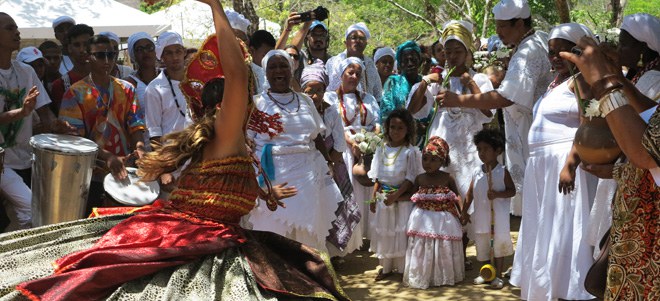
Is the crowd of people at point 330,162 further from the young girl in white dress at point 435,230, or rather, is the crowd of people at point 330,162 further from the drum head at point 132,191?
the drum head at point 132,191

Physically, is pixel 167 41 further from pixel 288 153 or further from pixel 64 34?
pixel 64 34

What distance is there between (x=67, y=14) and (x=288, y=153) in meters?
9.03

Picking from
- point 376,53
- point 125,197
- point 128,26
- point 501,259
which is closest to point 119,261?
point 125,197

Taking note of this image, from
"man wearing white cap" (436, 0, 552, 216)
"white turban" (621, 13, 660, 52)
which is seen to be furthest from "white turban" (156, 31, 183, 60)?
"white turban" (621, 13, 660, 52)

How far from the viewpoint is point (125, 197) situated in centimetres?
713

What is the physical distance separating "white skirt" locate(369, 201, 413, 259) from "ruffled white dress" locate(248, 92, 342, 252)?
76cm

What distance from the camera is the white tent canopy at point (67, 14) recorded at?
51.2ft

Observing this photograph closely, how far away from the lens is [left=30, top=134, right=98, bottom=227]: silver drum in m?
6.96

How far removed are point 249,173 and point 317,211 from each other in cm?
383

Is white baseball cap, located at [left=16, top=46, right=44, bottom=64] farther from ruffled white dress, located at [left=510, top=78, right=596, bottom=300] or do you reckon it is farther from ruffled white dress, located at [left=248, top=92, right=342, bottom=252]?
ruffled white dress, located at [left=510, top=78, right=596, bottom=300]

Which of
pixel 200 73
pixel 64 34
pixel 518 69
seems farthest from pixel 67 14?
pixel 200 73

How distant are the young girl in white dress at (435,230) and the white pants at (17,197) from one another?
342cm

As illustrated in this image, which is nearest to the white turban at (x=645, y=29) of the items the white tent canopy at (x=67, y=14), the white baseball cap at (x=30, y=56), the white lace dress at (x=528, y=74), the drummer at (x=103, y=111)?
the white lace dress at (x=528, y=74)

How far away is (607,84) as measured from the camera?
12.3 ft
